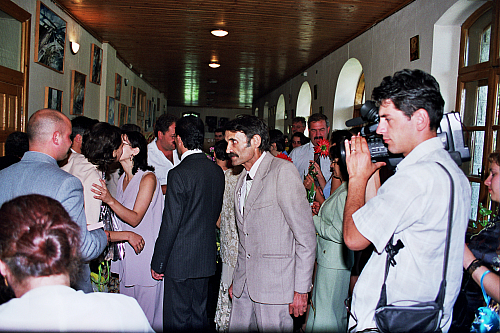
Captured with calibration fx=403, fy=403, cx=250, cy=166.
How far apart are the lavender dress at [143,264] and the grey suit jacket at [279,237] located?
92 cm

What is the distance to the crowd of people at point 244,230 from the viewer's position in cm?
113

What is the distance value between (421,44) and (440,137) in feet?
12.0

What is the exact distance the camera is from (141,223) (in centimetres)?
304

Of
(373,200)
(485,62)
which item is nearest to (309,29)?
(485,62)

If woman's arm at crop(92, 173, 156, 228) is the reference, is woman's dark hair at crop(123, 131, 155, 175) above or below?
above

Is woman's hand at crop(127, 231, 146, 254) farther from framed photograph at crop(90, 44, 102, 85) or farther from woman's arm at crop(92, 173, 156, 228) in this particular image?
framed photograph at crop(90, 44, 102, 85)

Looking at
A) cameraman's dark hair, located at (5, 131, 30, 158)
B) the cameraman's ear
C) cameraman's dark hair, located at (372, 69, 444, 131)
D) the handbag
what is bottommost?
the handbag

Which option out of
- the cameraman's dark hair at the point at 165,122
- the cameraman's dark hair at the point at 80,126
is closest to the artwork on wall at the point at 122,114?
the cameraman's dark hair at the point at 165,122

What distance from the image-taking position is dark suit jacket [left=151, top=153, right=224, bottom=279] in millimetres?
2711

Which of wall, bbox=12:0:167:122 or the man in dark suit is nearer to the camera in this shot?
the man in dark suit

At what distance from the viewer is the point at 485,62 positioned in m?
3.83

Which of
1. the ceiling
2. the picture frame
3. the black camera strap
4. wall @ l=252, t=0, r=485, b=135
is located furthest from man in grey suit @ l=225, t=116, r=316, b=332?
the picture frame

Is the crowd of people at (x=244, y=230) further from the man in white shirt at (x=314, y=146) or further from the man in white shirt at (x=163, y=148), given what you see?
the man in white shirt at (x=163, y=148)

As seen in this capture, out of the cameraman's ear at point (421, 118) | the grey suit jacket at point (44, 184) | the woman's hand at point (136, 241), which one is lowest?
the woman's hand at point (136, 241)
